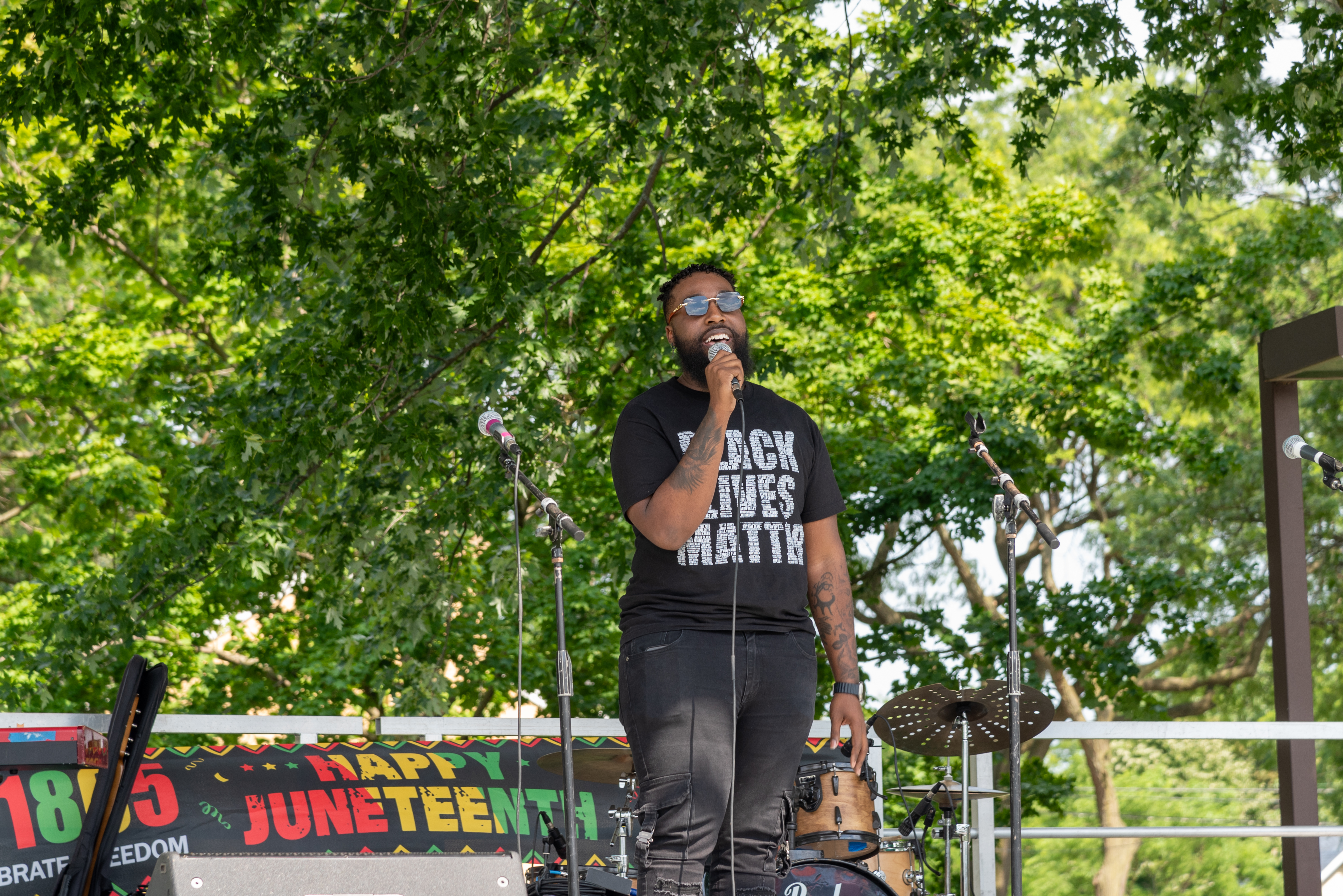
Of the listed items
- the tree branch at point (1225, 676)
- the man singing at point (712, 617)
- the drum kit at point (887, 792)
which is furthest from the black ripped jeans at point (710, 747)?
the tree branch at point (1225, 676)

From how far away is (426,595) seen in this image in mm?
7902

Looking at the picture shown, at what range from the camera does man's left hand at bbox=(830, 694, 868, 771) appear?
2.93 m

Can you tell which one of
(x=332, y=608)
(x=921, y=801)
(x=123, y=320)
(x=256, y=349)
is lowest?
(x=921, y=801)

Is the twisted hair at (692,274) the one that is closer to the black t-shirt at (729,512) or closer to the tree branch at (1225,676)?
the black t-shirt at (729,512)

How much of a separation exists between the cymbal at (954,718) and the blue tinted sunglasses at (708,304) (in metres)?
1.48

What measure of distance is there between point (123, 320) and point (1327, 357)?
1217 centimetres

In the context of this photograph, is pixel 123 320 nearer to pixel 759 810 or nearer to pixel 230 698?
pixel 230 698

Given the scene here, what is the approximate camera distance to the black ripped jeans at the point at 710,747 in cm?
258

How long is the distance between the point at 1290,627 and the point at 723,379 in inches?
163

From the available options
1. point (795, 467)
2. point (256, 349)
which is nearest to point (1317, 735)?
point (795, 467)

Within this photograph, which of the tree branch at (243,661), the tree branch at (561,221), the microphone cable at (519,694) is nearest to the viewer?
the microphone cable at (519,694)

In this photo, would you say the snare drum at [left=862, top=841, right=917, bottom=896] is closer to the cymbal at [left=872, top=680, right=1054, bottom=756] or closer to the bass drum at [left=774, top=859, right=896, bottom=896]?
the cymbal at [left=872, top=680, right=1054, bottom=756]

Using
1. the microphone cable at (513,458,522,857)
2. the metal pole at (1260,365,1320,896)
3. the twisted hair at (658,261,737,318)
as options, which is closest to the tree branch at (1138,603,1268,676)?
the metal pole at (1260,365,1320,896)

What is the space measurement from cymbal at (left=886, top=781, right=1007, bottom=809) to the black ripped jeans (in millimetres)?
1441
